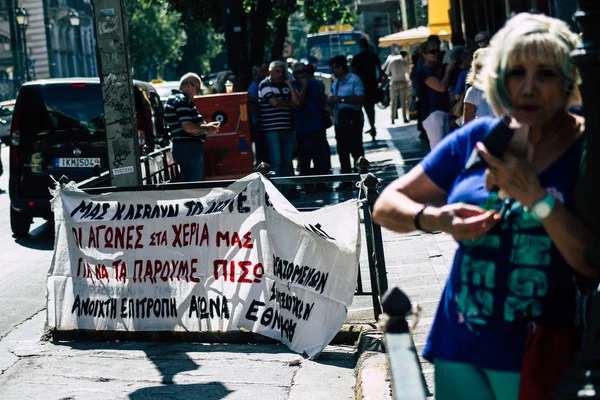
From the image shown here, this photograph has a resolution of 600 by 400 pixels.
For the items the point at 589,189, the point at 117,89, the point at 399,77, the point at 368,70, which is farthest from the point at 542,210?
the point at 399,77

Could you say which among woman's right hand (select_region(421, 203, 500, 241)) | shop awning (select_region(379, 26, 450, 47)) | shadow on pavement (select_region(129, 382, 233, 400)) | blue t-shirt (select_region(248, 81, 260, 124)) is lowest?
shadow on pavement (select_region(129, 382, 233, 400))

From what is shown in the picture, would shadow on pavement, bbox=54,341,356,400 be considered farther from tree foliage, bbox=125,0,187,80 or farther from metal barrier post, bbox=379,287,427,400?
tree foliage, bbox=125,0,187,80

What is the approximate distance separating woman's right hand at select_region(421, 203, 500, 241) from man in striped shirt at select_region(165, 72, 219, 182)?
359 inches

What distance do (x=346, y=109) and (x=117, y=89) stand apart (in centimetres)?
672

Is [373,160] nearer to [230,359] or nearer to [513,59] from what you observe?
[230,359]

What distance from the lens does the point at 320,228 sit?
7.17 m

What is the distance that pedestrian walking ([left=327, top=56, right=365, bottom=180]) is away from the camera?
49.6 ft

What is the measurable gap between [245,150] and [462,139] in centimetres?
1223

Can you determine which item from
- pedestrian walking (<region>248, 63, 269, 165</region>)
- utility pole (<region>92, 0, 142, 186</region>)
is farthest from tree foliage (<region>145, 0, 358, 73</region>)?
utility pole (<region>92, 0, 142, 186</region>)

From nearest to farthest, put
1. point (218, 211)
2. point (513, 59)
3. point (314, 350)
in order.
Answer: point (513, 59) < point (314, 350) < point (218, 211)

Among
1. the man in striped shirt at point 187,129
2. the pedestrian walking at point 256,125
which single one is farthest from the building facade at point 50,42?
the man in striped shirt at point 187,129

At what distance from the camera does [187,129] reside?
11836mm

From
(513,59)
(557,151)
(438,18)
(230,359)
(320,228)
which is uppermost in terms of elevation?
(438,18)


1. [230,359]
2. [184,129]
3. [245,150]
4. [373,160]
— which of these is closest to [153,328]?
[230,359]
